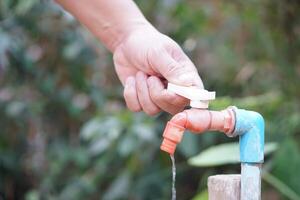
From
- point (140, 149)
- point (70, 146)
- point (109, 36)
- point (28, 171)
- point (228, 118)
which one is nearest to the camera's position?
point (228, 118)

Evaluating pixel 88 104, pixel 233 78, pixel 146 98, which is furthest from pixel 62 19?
pixel 146 98

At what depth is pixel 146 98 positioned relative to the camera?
4.18ft

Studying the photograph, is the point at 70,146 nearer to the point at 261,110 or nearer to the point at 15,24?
the point at 15,24

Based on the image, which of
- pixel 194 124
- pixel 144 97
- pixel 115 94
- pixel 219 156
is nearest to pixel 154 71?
pixel 144 97

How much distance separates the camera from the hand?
121 cm

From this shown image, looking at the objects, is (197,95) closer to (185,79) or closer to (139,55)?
(185,79)

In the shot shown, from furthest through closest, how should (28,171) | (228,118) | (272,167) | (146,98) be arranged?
1. (28,171)
2. (272,167)
3. (146,98)
4. (228,118)

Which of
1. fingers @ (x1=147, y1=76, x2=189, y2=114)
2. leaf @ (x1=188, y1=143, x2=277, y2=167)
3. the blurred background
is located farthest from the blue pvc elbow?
the blurred background

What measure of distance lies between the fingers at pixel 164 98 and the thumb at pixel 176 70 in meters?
0.02

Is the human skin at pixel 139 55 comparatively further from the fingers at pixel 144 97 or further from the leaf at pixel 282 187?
the leaf at pixel 282 187

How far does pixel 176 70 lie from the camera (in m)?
1.21

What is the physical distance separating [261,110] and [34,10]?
2.99 ft

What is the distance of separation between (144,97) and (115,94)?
178 centimetres

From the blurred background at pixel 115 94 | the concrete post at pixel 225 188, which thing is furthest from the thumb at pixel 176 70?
the blurred background at pixel 115 94
